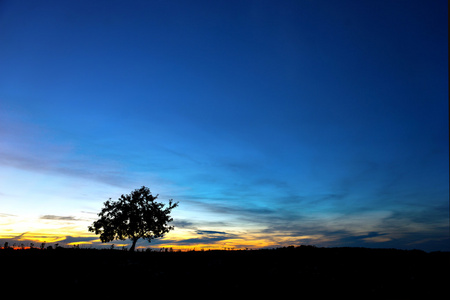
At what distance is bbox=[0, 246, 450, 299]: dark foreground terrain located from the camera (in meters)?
16.5

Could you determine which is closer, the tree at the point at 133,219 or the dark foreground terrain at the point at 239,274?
the dark foreground terrain at the point at 239,274

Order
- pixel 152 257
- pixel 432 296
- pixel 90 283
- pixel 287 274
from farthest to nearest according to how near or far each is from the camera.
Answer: pixel 152 257 → pixel 287 274 → pixel 90 283 → pixel 432 296

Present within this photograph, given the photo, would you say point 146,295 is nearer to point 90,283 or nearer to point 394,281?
point 90,283

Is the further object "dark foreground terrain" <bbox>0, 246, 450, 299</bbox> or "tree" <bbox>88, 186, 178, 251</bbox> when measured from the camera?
"tree" <bbox>88, 186, 178, 251</bbox>

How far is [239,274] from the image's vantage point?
19.8m

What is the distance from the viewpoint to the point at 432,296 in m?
15.1

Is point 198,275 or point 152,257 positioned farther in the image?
point 152,257

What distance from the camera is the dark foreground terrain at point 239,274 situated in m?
16.5

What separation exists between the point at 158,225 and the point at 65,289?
1130 inches

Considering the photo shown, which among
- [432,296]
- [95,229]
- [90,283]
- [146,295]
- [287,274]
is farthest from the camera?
[95,229]

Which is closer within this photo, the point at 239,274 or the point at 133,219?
the point at 239,274

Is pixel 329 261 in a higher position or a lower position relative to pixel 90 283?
higher

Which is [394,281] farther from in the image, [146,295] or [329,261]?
[146,295]

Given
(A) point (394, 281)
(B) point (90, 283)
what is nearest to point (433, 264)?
(A) point (394, 281)
